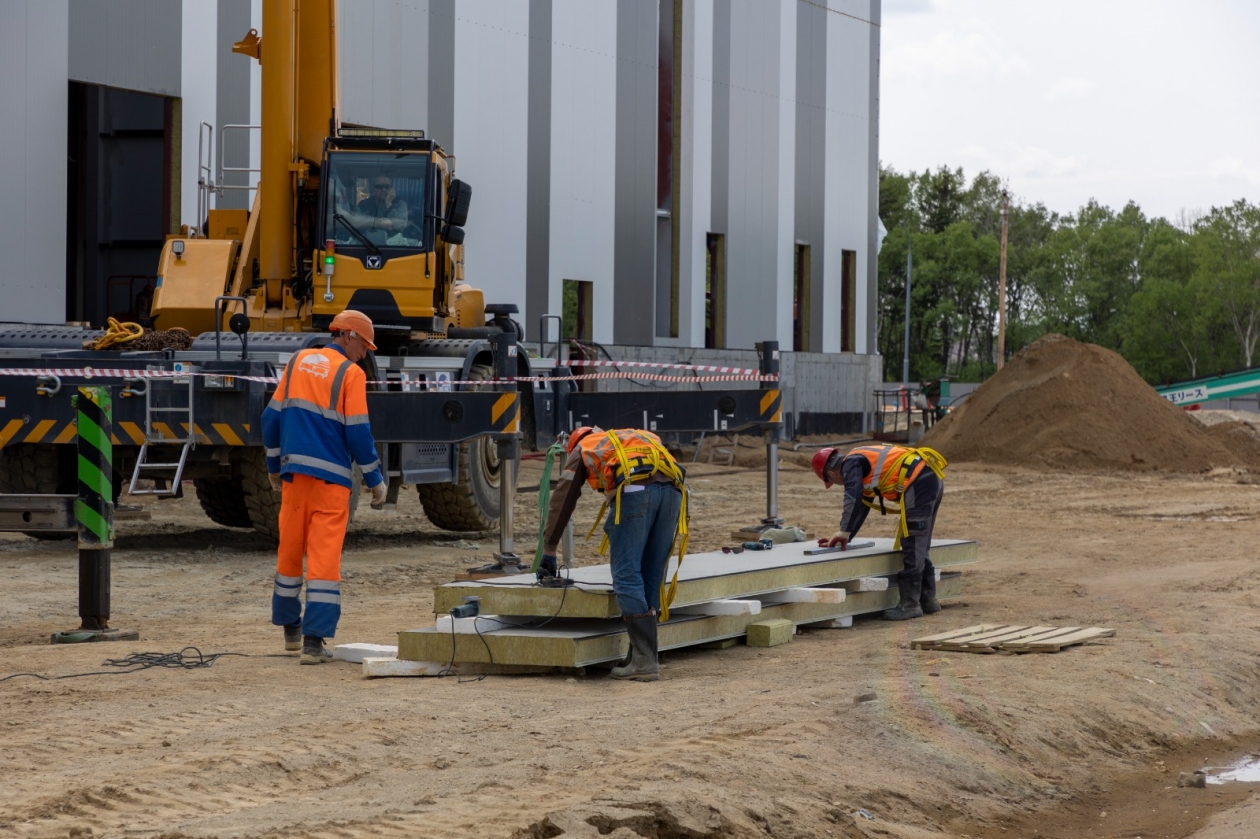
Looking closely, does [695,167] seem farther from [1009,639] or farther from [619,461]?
[619,461]

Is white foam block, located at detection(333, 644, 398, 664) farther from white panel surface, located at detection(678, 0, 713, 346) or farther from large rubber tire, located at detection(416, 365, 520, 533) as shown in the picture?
white panel surface, located at detection(678, 0, 713, 346)

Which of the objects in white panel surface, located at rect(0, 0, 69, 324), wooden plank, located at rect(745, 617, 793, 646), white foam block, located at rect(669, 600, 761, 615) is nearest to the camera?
white foam block, located at rect(669, 600, 761, 615)

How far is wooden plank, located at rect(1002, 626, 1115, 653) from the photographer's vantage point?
8.69 meters

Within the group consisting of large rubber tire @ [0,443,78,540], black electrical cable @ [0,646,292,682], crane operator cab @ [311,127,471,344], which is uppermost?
crane operator cab @ [311,127,471,344]

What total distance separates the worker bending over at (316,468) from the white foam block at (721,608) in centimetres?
202

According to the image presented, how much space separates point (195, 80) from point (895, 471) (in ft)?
50.3

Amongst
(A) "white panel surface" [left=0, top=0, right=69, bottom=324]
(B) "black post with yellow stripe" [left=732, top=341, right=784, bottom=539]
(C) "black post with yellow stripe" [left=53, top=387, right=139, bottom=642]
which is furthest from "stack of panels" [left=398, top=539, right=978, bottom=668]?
(A) "white panel surface" [left=0, top=0, right=69, bottom=324]

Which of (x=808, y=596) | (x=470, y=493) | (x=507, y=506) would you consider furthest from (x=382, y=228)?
(x=808, y=596)

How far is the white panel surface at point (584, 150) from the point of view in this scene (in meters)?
28.3

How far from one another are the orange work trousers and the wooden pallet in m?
3.45

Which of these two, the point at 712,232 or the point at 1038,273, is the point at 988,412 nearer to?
the point at 712,232

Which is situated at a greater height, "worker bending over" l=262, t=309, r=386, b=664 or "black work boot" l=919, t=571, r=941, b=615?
"worker bending over" l=262, t=309, r=386, b=664

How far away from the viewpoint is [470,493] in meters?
14.8

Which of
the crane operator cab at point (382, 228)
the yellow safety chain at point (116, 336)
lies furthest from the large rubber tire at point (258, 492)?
the crane operator cab at point (382, 228)
